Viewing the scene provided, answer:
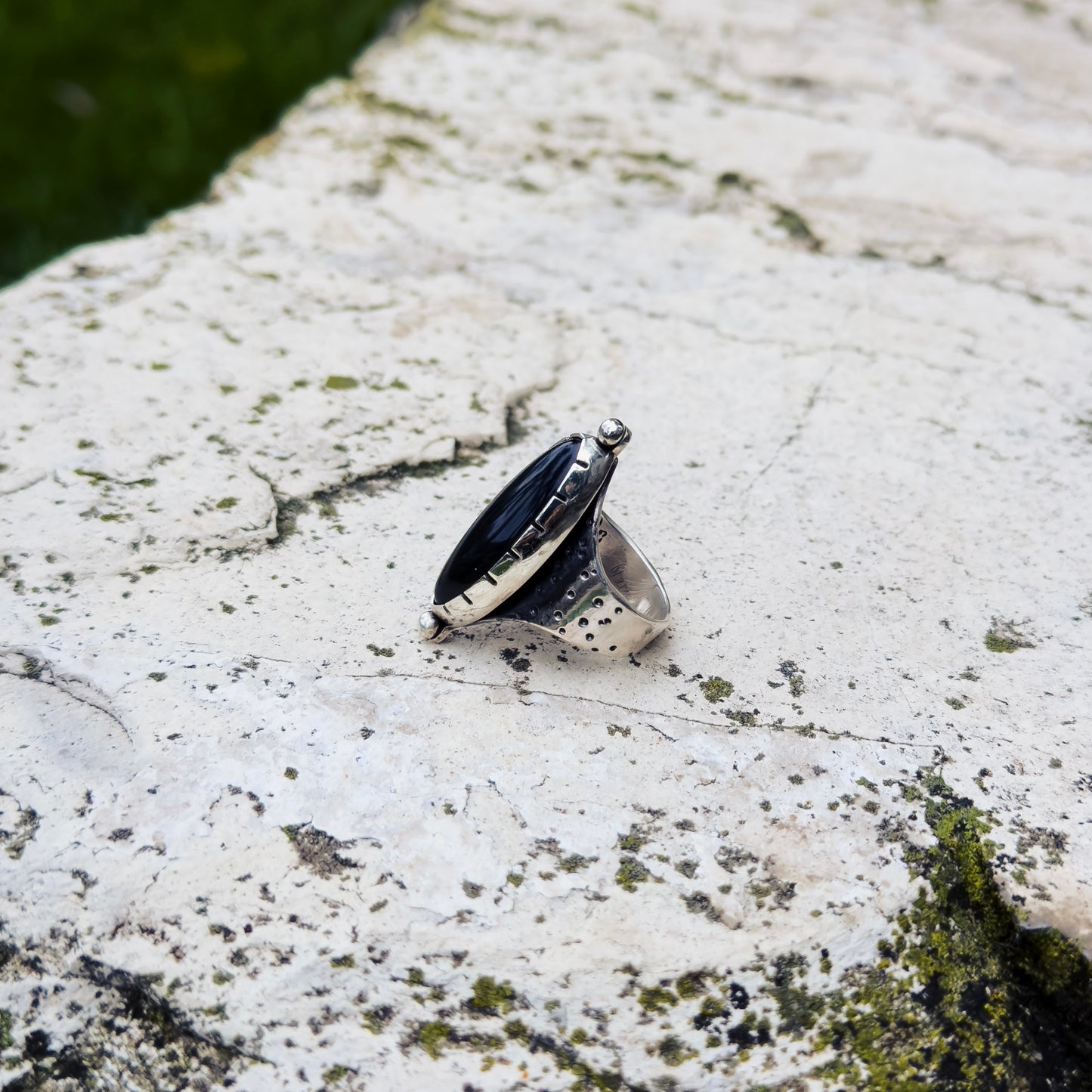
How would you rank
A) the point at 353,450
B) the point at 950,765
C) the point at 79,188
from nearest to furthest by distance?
the point at 950,765
the point at 353,450
the point at 79,188

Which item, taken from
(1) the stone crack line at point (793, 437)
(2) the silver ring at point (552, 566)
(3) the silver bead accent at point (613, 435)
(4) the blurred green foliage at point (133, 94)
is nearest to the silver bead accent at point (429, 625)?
(2) the silver ring at point (552, 566)

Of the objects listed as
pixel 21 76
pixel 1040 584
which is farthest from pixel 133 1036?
pixel 21 76

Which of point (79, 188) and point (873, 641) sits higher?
point (873, 641)

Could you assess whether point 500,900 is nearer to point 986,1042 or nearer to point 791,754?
point 791,754

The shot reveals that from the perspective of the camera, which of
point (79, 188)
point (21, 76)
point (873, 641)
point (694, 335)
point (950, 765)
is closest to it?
point (950, 765)

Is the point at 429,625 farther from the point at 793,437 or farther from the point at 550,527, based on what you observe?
the point at 793,437

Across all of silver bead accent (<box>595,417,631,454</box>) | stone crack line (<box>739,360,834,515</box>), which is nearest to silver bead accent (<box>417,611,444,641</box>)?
silver bead accent (<box>595,417,631,454</box>)

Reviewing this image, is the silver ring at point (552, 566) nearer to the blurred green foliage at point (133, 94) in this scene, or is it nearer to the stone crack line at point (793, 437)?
the stone crack line at point (793, 437)

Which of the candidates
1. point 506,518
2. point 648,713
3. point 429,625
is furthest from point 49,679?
point 648,713
